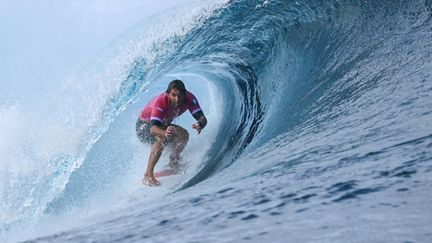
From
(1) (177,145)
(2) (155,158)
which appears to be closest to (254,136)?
(1) (177,145)

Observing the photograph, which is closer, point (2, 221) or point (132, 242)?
point (132, 242)

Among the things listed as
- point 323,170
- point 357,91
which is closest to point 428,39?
point 357,91

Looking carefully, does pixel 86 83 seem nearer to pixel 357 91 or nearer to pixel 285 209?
pixel 357 91

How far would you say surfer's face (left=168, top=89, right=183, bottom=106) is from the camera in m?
4.27

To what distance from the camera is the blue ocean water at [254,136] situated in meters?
1.47

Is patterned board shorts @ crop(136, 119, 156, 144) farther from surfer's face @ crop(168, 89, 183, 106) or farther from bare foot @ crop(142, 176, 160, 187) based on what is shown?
surfer's face @ crop(168, 89, 183, 106)

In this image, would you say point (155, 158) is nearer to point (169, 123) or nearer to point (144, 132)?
point (169, 123)

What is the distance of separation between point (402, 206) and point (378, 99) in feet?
7.30

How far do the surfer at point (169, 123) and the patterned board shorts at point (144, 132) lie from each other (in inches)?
1.7

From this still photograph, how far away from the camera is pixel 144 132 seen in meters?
4.95

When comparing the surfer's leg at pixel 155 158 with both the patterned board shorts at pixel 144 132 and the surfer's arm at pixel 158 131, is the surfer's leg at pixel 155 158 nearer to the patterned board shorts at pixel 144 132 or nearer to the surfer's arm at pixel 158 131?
the surfer's arm at pixel 158 131

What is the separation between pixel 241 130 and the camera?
5828 mm

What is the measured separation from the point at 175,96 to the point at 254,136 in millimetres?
1259

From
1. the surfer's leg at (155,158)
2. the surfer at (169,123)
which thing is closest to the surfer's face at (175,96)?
the surfer at (169,123)
